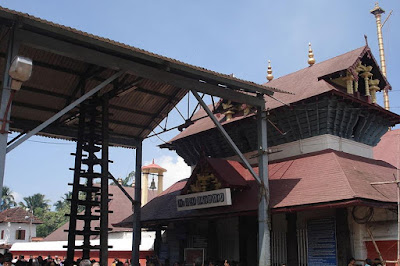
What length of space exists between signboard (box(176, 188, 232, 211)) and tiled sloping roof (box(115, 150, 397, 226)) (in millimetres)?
294

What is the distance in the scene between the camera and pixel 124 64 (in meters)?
11.6

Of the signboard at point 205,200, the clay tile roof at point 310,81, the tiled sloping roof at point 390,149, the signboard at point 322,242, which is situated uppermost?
the clay tile roof at point 310,81

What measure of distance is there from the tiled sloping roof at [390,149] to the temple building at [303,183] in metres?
1.30

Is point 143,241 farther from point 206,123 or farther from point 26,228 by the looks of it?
point 26,228

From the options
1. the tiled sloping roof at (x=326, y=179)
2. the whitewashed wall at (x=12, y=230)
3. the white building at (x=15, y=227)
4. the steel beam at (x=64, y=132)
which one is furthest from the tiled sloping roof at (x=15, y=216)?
the tiled sloping roof at (x=326, y=179)

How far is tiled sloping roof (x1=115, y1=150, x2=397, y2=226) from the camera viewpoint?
42.6 feet

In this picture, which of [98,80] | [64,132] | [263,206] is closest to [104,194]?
[98,80]

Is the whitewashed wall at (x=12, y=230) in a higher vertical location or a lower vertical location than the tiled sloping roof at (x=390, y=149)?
lower

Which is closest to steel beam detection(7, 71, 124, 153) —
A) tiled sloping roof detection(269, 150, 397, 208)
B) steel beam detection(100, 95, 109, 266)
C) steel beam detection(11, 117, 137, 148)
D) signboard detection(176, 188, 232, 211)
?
steel beam detection(100, 95, 109, 266)

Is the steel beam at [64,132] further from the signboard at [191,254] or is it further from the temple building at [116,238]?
the temple building at [116,238]

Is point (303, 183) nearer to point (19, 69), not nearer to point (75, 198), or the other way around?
point (75, 198)

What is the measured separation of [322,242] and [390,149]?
8.11m

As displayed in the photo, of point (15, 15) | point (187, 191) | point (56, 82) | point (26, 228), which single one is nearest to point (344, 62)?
point (187, 191)

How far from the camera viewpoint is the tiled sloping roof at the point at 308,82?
54.3 feet
